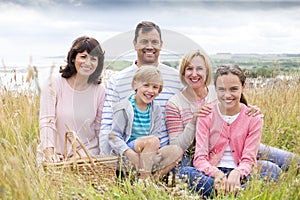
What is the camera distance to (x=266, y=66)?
5414 mm

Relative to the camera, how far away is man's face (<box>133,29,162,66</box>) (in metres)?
3.03

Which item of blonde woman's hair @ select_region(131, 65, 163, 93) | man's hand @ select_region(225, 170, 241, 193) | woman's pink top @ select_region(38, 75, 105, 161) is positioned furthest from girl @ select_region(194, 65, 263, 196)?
woman's pink top @ select_region(38, 75, 105, 161)

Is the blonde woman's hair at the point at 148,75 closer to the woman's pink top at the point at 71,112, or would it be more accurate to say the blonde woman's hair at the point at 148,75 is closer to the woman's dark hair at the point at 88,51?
the woman's dark hair at the point at 88,51

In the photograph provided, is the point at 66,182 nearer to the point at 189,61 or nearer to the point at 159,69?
the point at 159,69

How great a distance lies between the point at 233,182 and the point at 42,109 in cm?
139

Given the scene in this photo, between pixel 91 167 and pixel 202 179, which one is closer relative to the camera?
pixel 91 167

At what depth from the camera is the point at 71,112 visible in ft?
11.2

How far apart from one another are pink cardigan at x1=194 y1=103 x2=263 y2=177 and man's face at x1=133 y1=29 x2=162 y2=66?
530 millimetres

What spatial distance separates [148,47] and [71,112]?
777 millimetres

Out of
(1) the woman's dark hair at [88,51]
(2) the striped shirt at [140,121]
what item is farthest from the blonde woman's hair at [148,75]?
(1) the woman's dark hair at [88,51]

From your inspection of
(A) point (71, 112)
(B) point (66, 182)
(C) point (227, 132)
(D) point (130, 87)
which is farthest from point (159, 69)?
(B) point (66, 182)

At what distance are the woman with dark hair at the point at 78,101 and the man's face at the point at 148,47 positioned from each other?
1.19 ft

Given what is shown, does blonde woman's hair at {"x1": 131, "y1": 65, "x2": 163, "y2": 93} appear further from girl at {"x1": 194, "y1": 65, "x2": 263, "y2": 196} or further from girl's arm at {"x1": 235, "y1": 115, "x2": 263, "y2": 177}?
girl's arm at {"x1": 235, "y1": 115, "x2": 263, "y2": 177}

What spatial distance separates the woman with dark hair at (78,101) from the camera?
3359 mm
